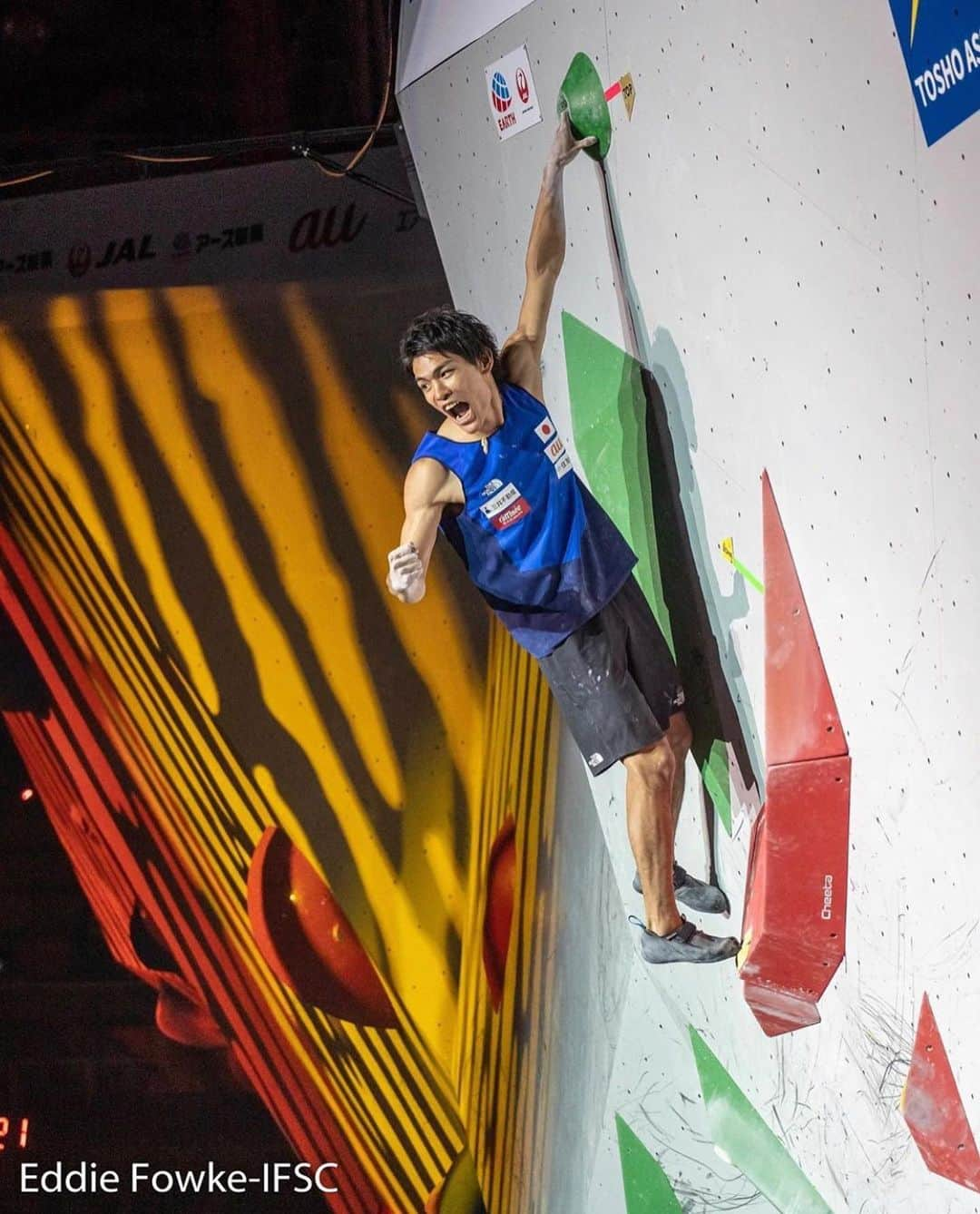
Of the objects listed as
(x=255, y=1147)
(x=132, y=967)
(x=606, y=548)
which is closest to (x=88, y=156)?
(x=606, y=548)

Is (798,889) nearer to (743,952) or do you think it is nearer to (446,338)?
(743,952)

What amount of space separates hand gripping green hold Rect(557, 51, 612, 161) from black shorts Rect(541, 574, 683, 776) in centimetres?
74

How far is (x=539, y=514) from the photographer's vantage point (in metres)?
2.50

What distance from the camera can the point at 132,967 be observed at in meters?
3.80

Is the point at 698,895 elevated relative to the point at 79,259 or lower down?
lower down

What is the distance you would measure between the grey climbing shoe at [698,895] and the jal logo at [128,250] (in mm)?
2090

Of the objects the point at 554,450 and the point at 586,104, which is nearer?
the point at 586,104

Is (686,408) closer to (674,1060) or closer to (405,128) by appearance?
(405,128)

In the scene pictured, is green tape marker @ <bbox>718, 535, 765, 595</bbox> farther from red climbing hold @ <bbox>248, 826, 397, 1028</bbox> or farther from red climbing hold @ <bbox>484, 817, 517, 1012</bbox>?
red climbing hold @ <bbox>248, 826, 397, 1028</bbox>

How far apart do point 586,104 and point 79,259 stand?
72.1 inches

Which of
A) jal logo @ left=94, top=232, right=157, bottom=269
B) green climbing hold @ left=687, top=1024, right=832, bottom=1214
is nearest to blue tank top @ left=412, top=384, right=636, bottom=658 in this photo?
green climbing hold @ left=687, top=1024, right=832, bottom=1214

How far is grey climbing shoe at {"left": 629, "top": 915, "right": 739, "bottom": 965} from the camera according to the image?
2.42 m

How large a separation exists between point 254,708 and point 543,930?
95 cm

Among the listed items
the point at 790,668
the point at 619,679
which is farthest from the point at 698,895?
the point at 790,668
